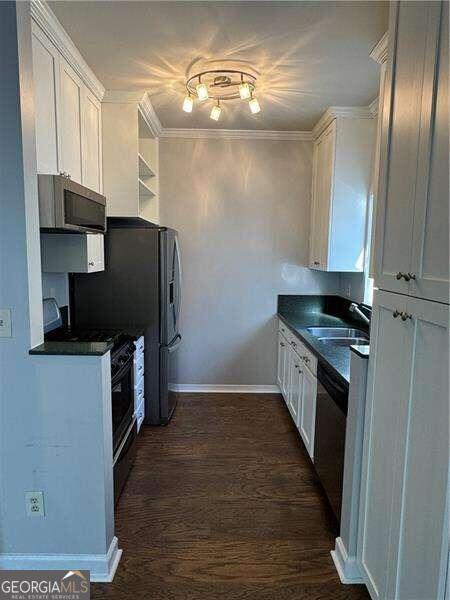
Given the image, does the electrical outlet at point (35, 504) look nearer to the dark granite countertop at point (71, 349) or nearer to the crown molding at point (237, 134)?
the dark granite countertop at point (71, 349)

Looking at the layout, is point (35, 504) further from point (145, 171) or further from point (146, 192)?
point (145, 171)

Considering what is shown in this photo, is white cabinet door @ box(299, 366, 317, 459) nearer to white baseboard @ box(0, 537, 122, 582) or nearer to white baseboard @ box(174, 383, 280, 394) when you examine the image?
white baseboard @ box(174, 383, 280, 394)

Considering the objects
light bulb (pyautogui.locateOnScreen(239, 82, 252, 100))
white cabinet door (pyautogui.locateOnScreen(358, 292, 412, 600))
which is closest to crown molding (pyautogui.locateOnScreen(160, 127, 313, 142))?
light bulb (pyautogui.locateOnScreen(239, 82, 252, 100))

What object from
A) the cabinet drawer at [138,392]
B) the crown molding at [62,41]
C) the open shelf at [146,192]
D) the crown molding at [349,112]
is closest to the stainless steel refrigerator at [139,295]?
the cabinet drawer at [138,392]

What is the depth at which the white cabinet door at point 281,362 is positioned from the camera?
144 inches

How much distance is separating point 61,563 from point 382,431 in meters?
1.59

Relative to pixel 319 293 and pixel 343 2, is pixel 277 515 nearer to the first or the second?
pixel 319 293

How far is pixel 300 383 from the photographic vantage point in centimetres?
288

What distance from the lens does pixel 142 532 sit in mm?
2012

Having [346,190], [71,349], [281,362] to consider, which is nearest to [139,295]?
[71,349]

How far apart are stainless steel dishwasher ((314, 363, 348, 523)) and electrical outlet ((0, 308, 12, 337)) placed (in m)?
1.61

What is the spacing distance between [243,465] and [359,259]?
1.97 meters

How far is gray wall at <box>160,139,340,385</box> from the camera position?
12.4 feet

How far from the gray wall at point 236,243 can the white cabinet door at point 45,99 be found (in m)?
1.79
